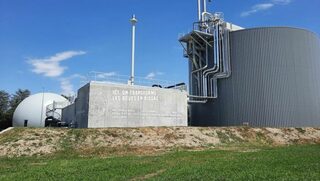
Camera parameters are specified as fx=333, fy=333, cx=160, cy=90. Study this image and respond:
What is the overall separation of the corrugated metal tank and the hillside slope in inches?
138

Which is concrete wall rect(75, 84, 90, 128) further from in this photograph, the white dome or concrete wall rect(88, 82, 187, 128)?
the white dome

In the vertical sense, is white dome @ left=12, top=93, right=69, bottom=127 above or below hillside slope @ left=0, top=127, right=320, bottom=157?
above

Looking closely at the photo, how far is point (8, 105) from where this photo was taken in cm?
8012

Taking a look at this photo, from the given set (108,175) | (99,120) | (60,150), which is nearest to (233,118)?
(99,120)

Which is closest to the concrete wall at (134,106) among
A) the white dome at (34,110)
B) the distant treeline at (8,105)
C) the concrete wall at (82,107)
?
the concrete wall at (82,107)

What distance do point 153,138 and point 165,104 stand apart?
21.5 feet

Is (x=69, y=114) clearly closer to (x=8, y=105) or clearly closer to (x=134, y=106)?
(x=134, y=106)

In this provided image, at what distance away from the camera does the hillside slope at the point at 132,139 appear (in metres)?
24.2

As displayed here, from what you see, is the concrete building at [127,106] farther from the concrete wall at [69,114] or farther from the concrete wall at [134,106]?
the concrete wall at [69,114]

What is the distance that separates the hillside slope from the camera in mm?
24156

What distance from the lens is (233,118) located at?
126ft

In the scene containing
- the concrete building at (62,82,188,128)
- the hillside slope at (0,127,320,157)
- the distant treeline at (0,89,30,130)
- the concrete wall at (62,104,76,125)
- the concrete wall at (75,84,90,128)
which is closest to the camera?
the hillside slope at (0,127,320,157)

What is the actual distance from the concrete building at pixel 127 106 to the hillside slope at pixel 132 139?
2564mm

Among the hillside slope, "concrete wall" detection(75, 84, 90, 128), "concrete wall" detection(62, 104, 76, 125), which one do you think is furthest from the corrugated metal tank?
"concrete wall" detection(62, 104, 76, 125)
